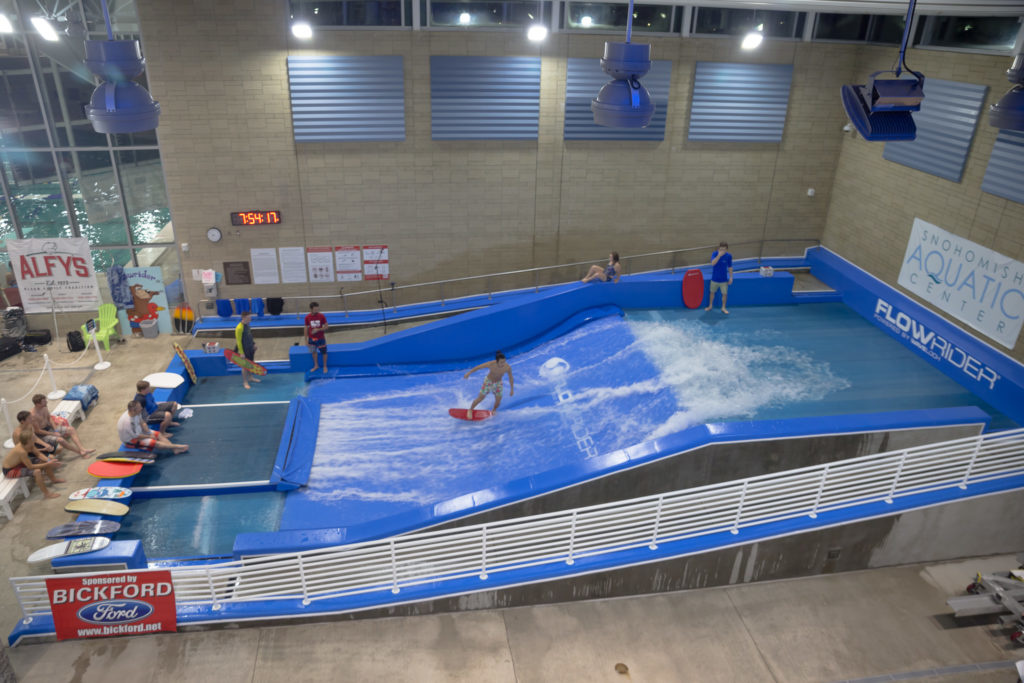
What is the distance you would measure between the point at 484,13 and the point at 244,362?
302 inches

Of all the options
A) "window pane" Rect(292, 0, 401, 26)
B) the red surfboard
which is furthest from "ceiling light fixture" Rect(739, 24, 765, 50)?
"window pane" Rect(292, 0, 401, 26)

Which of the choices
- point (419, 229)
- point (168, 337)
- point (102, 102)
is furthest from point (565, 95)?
point (168, 337)

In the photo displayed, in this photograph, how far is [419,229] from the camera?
14.4 meters

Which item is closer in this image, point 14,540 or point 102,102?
point 102,102

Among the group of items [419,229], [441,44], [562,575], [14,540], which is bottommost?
[14,540]

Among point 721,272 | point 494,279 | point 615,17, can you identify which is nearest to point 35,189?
point 494,279

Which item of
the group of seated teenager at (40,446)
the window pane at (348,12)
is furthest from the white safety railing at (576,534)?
the window pane at (348,12)

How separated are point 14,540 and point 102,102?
18.1 ft

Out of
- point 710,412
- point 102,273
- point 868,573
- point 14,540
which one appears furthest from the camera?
point 102,273

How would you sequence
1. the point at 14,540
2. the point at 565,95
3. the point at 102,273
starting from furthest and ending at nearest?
the point at 102,273, the point at 565,95, the point at 14,540

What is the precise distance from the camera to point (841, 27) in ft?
45.0

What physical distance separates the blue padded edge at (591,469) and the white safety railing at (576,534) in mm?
330

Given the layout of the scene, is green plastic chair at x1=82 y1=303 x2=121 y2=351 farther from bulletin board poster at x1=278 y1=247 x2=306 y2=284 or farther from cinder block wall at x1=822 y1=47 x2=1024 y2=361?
cinder block wall at x1=822 y1=47 x2=1024 y2=361

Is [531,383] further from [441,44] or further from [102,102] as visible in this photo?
[102,102]
